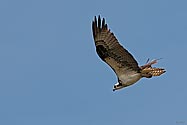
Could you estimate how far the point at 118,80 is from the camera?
92000 millimetres

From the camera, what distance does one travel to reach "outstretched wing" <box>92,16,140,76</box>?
90.9 m

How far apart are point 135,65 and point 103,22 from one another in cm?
174

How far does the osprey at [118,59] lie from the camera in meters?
90.9

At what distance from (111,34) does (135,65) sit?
1231 millimetres

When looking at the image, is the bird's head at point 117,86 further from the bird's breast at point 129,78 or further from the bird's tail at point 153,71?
the bird's tail at point 153,71

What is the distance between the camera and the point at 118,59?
91.4 m

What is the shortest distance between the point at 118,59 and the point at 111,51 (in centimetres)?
37

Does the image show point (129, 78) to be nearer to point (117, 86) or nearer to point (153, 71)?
point (117, 86)

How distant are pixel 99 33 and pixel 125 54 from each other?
39.3 inches

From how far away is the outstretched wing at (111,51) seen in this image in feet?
298

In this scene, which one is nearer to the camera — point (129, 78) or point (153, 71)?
point (153, 71)

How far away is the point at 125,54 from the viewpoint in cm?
9100

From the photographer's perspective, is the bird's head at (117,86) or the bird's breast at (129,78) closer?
the bird's breast at (129,78)

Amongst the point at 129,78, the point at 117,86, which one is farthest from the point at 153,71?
the point at 117,86
